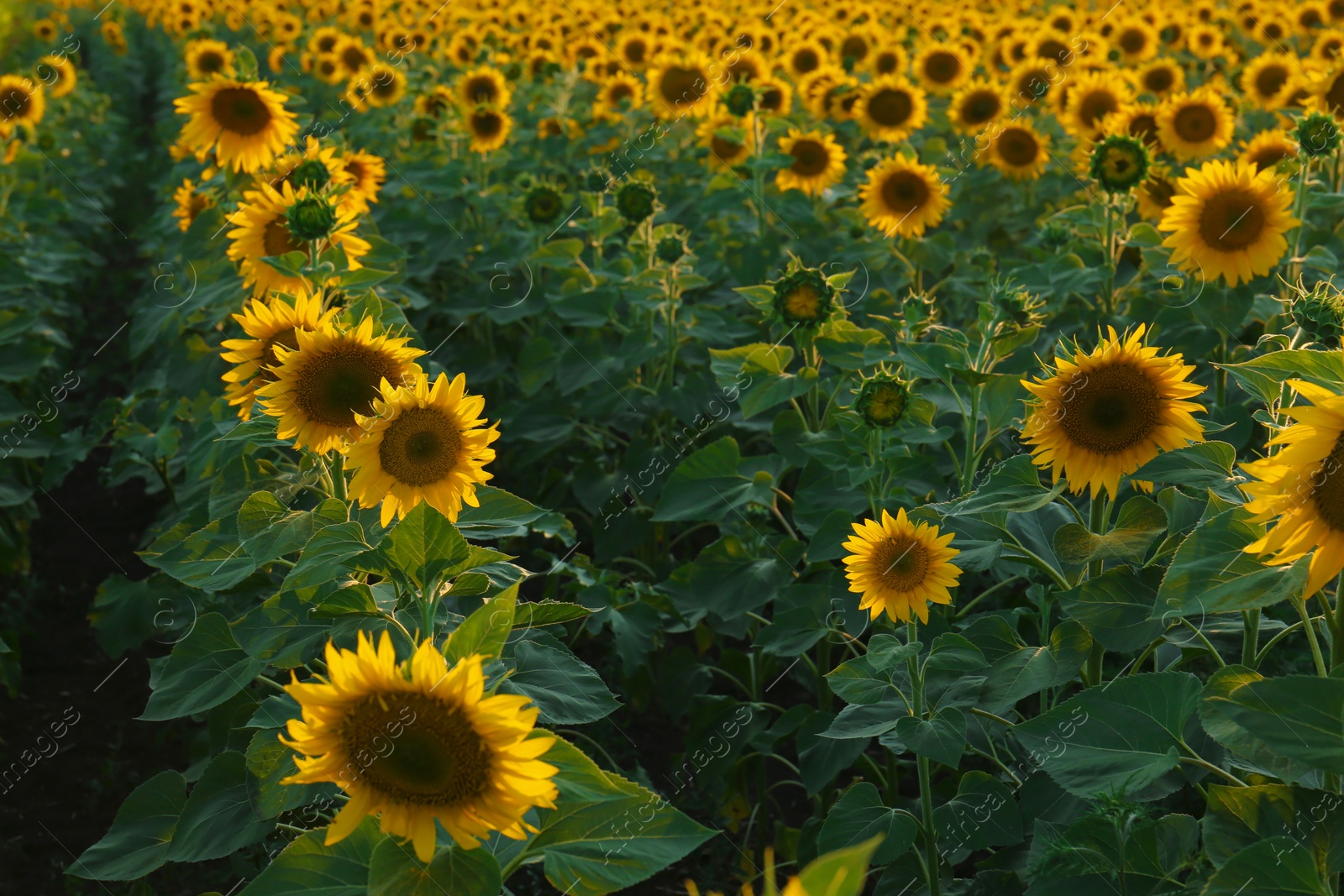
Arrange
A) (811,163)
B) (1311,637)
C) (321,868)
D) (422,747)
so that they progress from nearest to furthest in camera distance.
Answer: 1. (422,747)
2. (321,868)
3. (1311,637)
4. (811,163)

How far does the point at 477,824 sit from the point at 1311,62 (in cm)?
694

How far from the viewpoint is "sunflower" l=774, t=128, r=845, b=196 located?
5.29 meters

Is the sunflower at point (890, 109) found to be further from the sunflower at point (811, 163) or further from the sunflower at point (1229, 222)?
the sunflower at point (1229, 222)

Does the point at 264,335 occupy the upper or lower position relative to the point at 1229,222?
lower

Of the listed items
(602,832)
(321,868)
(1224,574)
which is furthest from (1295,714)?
(321,868)

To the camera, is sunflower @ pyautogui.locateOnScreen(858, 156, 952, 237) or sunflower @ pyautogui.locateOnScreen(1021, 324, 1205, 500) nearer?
sunflower @ pyautogui.locateOnScreen(1021, 324, 1205, 500)

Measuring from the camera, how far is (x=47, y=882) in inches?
130

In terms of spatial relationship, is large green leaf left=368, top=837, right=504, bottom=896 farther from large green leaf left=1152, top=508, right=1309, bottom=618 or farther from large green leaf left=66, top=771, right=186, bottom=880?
large green leaf left=1152, top=508, right=1309, bottom=618

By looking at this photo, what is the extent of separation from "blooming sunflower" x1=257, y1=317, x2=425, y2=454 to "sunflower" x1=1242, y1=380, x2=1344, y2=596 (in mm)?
1414

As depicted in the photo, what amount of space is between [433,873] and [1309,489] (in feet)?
3.91

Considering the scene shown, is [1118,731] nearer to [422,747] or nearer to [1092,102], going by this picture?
[422,747]

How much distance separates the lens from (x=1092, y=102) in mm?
5406

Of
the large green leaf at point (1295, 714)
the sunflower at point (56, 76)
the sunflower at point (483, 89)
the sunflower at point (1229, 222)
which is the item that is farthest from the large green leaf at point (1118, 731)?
the sunflower at point (56, 76)

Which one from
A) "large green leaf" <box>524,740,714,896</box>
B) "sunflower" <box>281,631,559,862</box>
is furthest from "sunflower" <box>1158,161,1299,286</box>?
"sunflower" <box>281,631,559,862</box>
